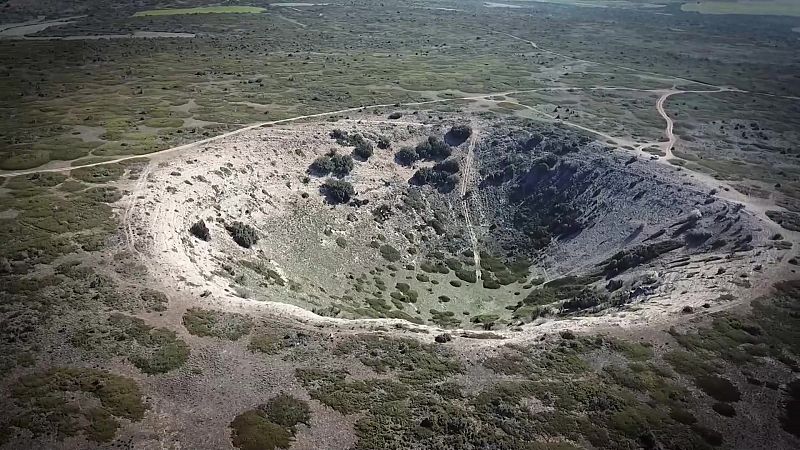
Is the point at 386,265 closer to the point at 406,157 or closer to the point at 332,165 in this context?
the point at 332,165

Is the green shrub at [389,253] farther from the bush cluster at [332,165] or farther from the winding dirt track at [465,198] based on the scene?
the bush cluster at [332,165]

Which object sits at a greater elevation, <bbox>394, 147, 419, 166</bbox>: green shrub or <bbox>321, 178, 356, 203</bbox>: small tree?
<bbox>394, 147, 419, 166</bbox>: green shrub

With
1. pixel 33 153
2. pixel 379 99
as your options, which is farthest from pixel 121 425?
pixel 379 99

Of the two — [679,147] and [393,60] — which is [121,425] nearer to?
[679,147]

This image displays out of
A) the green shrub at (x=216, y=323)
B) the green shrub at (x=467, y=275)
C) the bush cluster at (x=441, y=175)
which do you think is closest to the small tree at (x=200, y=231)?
the green shrub at (x=216, y=323)

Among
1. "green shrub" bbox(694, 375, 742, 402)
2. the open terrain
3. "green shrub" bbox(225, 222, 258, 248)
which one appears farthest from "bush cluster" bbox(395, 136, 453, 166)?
"green shrub" bbox(694, 375, 742, 402)

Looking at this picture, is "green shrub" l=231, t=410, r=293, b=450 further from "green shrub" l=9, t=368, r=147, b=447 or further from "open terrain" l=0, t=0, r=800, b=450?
"green shrub" l=9, t=368, r=147, b=447
